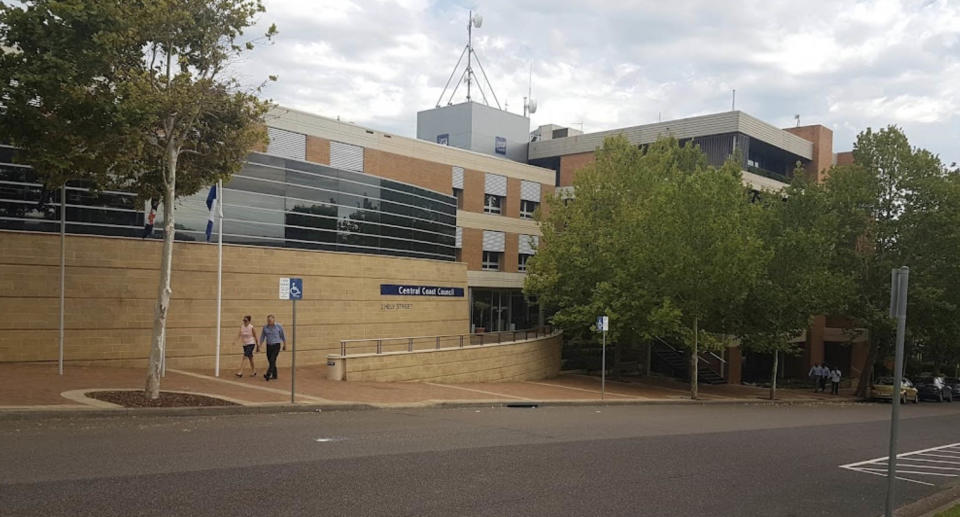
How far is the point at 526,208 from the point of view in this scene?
45844mm

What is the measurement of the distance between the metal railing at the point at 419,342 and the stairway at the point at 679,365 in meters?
10.8

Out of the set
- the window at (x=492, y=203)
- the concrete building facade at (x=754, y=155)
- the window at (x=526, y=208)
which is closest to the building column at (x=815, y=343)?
the concrete building facade at (x=754, y=155)

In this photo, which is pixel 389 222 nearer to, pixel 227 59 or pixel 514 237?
pixel 227 59

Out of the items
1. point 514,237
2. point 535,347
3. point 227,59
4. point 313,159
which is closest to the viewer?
point 227,59

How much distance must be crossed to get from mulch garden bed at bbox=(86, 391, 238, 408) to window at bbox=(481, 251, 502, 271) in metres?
29.1

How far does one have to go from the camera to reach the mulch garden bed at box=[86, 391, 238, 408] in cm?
1386

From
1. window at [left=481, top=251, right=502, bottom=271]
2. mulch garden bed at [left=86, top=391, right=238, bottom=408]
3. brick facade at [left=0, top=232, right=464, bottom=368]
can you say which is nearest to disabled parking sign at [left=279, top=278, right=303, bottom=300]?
mulch garden bed at [left=86, top=391, right=238, bottom=408]

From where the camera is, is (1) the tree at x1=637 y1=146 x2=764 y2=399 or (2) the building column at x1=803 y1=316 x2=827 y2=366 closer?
(1) the tree at x1=637 y1=146 x2=764 y2=399

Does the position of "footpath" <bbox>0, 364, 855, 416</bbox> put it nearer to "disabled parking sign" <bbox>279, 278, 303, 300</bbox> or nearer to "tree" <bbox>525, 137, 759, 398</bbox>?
"disabled parking sign" <bbox>279, 278, 303, 300</bbox>

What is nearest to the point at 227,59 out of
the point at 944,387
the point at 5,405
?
the point at 5,405

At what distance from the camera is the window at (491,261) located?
43.7m

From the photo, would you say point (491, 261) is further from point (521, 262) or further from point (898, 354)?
point (898, 354)

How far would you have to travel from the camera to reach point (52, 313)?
18250 millimetres

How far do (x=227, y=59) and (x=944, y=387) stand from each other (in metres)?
42.1
